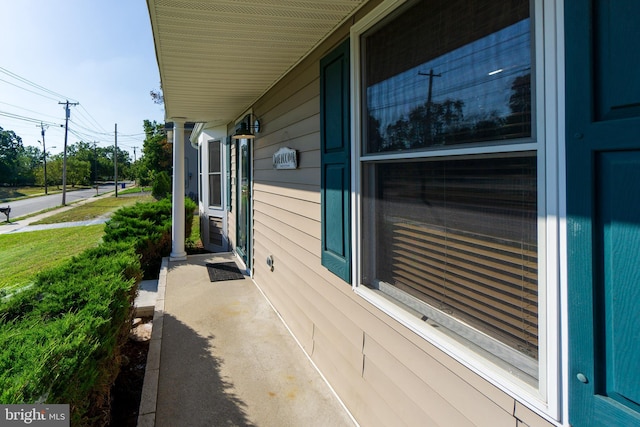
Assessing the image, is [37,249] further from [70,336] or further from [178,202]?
[70,336]

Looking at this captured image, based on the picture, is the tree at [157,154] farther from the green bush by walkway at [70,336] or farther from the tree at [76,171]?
the tree at [76,171]

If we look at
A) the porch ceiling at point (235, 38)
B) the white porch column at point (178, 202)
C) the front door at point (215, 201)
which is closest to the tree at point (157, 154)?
the front door at point (215, 201)

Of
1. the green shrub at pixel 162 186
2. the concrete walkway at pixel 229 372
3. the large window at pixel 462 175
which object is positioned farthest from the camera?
the green shrub at pixel 162 186

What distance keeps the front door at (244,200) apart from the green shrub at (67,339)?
99.8 inches

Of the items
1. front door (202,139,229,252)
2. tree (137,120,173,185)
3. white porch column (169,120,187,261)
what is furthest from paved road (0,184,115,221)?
white porch column (169,120,187,261)

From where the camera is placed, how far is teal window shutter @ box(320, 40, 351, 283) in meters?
2.20

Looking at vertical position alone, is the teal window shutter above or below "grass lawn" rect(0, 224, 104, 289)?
above

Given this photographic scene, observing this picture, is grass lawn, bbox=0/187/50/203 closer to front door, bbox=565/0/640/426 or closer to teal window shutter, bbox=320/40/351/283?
teal window shutter, bbox=320/40/351/283

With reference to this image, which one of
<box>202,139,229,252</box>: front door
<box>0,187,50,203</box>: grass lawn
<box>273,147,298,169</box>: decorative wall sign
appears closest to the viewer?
<box>273,147,298,169</box>: decorative wall sign

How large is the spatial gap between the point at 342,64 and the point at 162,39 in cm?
130

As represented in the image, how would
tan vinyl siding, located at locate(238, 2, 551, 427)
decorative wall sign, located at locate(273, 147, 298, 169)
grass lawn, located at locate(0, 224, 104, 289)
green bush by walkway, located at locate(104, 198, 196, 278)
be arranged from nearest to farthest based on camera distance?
tan vinyl siding, located at locate(238, 2, 551, 427)
decorative wall sign, located at locate(273, 147, 298, 169)
green bush by walkway, located at locate(104, 198, 196, 278)
grass lawn, located at locate(0, 224, 104, 289)

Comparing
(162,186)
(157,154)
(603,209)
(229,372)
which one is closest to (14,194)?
(157,154)

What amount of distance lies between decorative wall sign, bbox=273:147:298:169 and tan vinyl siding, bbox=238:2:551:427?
2.4 inches

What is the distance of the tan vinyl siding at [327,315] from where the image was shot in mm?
1427
